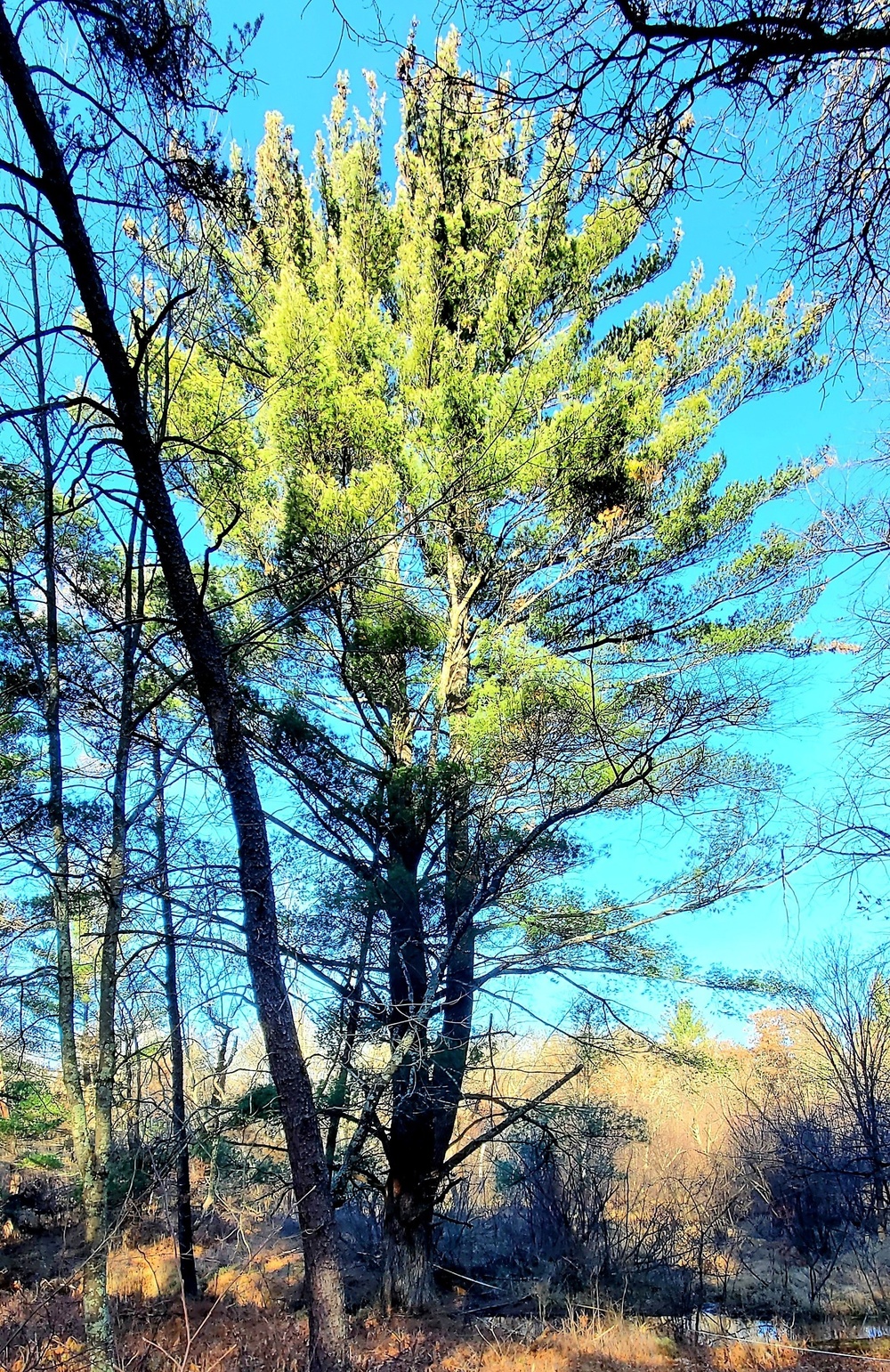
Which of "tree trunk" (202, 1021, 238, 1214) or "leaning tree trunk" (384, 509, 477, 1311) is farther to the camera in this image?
"leaning tree trunk" (384, 509, 477, 1311)

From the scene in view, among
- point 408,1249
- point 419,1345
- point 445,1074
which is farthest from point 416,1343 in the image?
point 445,1074

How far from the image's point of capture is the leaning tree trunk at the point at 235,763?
10.7 ft

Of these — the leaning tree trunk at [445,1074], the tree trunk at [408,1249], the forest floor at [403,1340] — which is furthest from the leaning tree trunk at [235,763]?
the tree trunk at [408,1249]

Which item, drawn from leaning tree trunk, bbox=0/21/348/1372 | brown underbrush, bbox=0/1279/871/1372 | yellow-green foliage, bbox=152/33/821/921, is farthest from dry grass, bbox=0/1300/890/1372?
yellow-green foliage, bbox=152/33/821/921

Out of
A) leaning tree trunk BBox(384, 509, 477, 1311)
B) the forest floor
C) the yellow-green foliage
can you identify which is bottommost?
the forest floor

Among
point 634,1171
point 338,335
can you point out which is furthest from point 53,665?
point 634,1171

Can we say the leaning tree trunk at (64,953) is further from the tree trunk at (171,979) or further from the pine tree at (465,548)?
the pine tree at (465,548)

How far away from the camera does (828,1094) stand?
11.2 metres

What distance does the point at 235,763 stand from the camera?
12.5ft

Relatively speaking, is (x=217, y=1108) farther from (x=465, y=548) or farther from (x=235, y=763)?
(x=465, y=548)

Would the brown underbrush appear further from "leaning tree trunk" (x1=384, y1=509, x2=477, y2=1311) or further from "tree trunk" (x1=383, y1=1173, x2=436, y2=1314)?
"leaning tree trunk" (x1=384, y1=509, x2=477, y2=1311)

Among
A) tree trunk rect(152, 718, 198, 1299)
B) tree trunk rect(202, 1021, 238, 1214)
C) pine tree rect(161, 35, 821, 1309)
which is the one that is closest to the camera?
tree trunk rect(152, 718, 198, 1299)

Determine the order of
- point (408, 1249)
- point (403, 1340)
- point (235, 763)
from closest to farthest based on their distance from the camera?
point (235, 763), point (403, 1340), point (408, 1249)

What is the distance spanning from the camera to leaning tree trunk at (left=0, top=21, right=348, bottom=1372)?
326 cm
